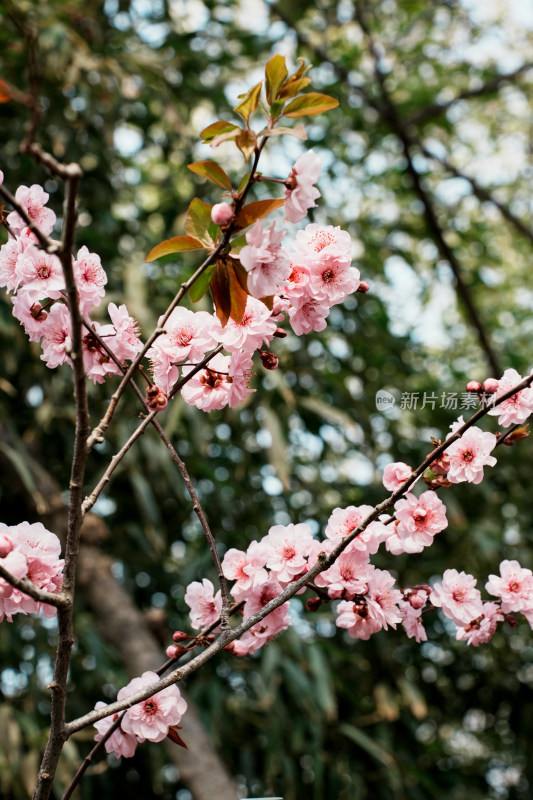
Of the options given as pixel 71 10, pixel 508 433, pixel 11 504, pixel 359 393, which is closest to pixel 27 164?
pixel 71 10

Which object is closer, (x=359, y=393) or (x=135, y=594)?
(x=135, y=594)

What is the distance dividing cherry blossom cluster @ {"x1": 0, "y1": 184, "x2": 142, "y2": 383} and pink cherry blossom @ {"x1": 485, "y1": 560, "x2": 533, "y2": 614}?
1.36 feet

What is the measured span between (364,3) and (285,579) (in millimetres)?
2433

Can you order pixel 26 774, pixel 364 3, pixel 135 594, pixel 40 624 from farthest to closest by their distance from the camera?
Result: 1. pixel 364 3
2. pixel 135 594
3. pixel 40 624
4. pixel 26 774

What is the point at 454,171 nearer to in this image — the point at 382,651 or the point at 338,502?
the point at 338,502

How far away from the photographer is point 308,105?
0.53 meters

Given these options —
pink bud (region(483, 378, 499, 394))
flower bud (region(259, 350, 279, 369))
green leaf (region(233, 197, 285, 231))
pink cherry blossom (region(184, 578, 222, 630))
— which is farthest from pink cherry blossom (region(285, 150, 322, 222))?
pink cherry blossom (region(184, 578, 222, 630))

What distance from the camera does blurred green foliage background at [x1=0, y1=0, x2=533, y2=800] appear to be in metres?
1.75

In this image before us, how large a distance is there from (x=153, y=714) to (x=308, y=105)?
19.4 inches

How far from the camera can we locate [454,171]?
2.48 m

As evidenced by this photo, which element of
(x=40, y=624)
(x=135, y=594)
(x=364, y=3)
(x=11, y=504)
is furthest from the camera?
(x=364, y=3)

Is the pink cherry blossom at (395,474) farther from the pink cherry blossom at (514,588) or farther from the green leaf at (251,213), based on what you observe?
the green leaf at (251,213)

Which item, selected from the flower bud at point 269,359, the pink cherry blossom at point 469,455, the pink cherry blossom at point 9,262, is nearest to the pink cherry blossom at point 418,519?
the pink cherry blossom at point 469,455

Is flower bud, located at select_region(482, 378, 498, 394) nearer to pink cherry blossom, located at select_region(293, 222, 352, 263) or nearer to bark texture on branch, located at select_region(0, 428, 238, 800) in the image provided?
pink cherry blossom, located at select_region(293, 222, 352, 263)
